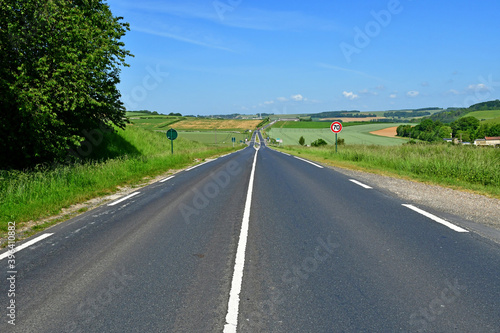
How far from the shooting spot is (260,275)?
4090 mm

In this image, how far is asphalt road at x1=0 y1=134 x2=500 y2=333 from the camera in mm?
3090

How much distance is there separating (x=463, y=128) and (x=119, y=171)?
89.0 metres

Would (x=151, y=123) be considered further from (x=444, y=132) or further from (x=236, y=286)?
(x=236, y=286)

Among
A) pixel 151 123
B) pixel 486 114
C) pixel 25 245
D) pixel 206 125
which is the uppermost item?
pixel 486 114

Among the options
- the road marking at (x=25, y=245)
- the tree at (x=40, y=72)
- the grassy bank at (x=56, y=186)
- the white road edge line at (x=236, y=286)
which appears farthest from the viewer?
the tree at (x=40, y=72)

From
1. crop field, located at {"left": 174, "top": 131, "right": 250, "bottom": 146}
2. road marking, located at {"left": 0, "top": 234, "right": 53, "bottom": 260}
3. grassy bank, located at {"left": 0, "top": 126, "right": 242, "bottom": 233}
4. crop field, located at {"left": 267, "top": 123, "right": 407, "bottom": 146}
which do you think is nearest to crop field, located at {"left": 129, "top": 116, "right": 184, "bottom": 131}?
crop field, located at {"left": 174, "top": 131, "right": 250, "bottom": 146}

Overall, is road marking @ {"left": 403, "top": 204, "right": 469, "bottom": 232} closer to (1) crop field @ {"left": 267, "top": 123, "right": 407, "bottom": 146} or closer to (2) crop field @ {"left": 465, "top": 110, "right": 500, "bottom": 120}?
(1) crop field @ {"left": 267, "top": 123, "right": 407, "bottom": 146}

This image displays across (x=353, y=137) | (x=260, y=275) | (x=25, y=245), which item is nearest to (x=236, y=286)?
(x=260, y=275)

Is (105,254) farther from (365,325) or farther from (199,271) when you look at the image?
(365,325)

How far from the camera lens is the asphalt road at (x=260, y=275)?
122 inches

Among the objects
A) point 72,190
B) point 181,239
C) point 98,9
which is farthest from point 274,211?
point 98,9

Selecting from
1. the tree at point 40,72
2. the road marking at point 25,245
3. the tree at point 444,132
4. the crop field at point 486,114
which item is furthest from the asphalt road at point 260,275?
the crop field at point 486,114

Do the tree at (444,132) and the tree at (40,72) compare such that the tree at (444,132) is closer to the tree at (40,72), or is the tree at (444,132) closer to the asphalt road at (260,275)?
the tree at (40,72)

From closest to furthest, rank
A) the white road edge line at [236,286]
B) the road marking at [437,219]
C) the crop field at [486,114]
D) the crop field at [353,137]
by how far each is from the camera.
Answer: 1. the white road edge line at [236,286]
2. the road marking at [437,219]
3. the crop field at [353,137]
4. the crop field at [486,114]
